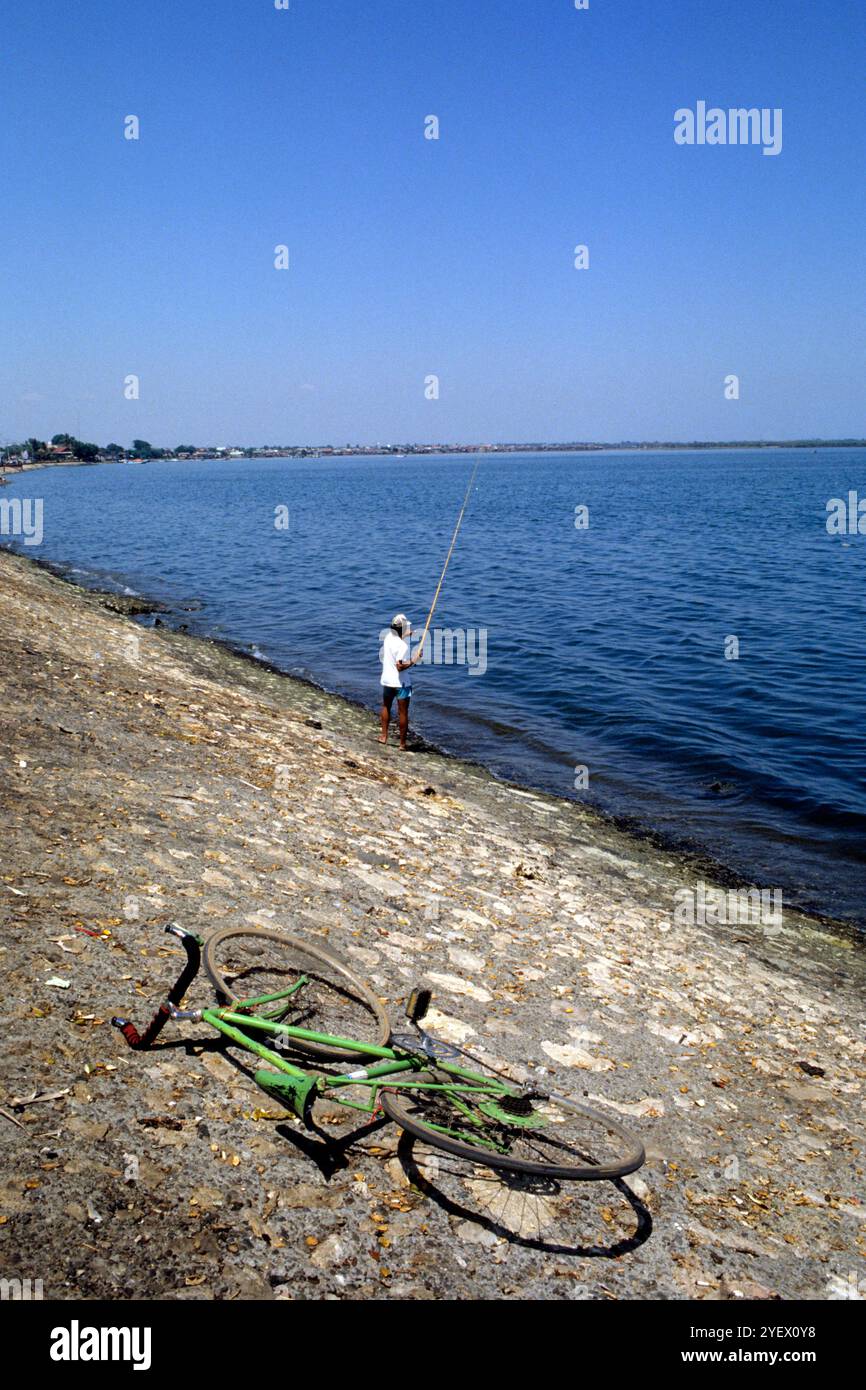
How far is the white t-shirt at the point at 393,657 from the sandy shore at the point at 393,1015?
3.16 m

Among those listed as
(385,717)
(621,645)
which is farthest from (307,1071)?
(621,645)

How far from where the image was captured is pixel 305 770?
13094 mm

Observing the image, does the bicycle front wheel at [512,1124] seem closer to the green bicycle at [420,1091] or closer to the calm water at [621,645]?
the green bicycle at [420,1091]

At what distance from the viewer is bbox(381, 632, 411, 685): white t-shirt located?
1633 cm

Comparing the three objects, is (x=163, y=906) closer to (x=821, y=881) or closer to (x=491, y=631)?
(x=821, y=881)

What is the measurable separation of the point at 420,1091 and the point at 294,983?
5.90ft

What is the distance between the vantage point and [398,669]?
650 inches

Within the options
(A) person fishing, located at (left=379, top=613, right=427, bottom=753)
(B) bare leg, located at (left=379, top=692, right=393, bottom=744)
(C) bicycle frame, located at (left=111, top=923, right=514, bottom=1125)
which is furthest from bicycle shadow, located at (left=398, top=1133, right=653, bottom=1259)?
(B) bare leg, located at (left=379, top=692, right=393, bottom=744)

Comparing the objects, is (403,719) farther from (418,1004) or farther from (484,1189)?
(484,1189)

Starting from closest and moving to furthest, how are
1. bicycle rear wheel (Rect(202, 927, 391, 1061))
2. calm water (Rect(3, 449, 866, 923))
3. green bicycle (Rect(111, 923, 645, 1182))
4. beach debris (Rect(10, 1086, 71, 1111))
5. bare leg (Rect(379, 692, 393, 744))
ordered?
beach debris (Rect(10, 1086, 71, 1111))
green bicycle (Rect(111, 923, 645, 1182))
bicycle rear wheel (Rect(202, 927, 391, 1061))
calm water (Rect(3, 449, 866, 923))
bare leg (Rect(379, 692, 393, 744))

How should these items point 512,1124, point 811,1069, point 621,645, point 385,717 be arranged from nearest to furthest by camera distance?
point 512,1124 → point 811,1069 → point 385,717 → point 621,645

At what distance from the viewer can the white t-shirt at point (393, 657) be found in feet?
53.6

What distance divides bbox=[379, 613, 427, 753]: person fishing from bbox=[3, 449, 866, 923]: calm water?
2.15m

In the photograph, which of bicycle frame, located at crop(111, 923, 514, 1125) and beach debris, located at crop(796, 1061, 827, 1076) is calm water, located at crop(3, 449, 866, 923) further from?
bicycle frame, located at crop(111, 923, 514, 1125)
